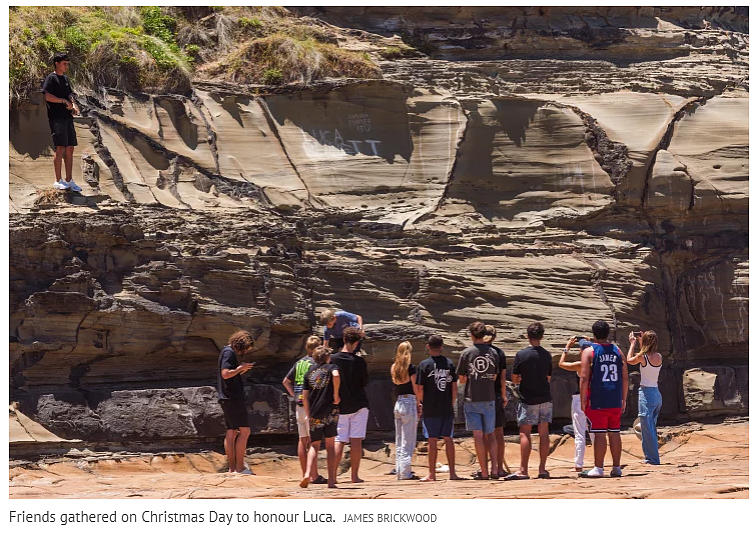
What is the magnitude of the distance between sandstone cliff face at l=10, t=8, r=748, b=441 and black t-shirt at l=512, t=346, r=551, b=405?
8.78ft

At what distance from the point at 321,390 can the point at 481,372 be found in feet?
4.41

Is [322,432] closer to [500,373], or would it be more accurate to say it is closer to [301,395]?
[301,395]

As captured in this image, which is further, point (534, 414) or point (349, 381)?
point (534, 414)

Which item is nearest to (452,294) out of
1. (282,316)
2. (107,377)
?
(282,316)

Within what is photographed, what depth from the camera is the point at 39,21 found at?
11.8 metres

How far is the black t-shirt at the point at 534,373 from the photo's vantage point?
8492 mm

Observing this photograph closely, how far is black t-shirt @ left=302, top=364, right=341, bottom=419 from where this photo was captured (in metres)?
8.05

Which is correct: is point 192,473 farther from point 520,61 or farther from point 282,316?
point 520,61

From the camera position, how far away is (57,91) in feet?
34.7

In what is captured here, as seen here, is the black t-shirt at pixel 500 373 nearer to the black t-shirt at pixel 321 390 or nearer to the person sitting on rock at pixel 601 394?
the person sitting on rock at pixel 601 394

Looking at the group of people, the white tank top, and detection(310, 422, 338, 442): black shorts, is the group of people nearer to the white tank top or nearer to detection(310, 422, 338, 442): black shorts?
detection(310, 422, 338, 442): black shorts

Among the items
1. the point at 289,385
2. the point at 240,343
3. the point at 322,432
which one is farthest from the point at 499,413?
the point at 240,343

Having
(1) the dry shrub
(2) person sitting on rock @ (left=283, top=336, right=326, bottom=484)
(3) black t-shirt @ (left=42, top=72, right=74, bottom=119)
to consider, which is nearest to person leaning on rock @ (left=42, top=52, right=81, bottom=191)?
(3) black t-shirt @ (left=42, top=72, right=74, bottom=119)

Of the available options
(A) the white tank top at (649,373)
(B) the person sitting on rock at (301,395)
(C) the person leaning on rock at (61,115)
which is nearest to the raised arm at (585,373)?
(A) the white tank top at (649,373)
